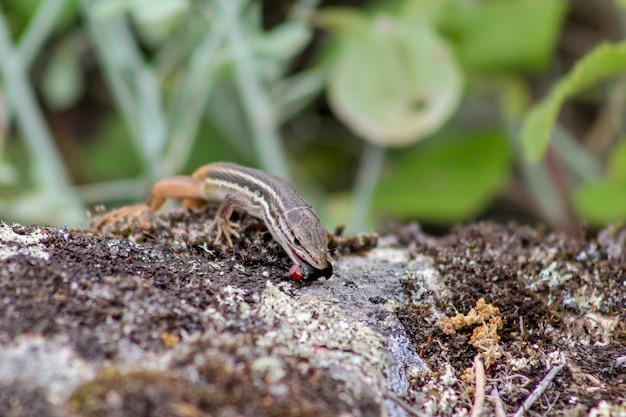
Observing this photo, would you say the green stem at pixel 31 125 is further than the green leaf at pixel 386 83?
Yes

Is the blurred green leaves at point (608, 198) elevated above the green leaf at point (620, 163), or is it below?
below

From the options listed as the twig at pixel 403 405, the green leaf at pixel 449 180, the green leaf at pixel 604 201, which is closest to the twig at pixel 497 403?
the twig at pixel 403 405

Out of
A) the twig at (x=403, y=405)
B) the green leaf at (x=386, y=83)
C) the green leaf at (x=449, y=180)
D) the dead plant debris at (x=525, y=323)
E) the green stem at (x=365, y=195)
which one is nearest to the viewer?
the twig at (x=403, y=405)

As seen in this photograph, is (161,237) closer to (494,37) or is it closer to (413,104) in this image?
(413,104)

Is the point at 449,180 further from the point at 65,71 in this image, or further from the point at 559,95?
the point at 65,71

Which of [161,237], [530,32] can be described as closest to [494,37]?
[530,32]

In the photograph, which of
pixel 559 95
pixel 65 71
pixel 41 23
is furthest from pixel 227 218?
pixel 65 71

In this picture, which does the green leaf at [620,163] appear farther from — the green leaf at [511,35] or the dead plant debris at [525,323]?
the dead plant debris at [525,323]
